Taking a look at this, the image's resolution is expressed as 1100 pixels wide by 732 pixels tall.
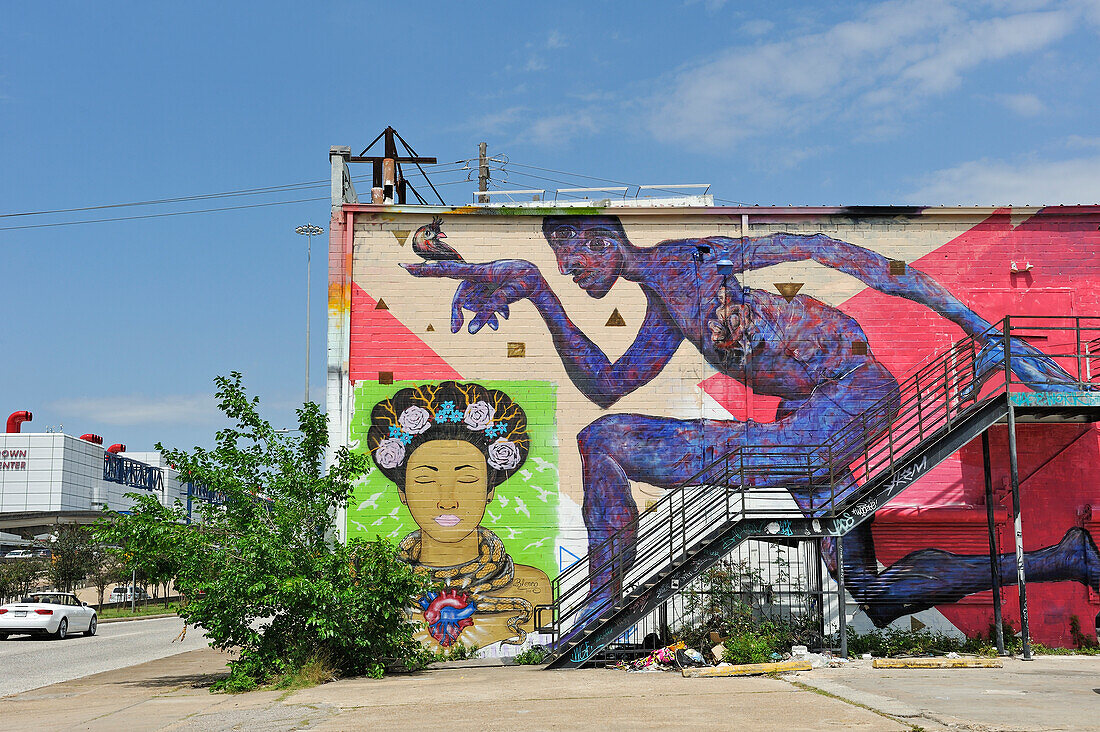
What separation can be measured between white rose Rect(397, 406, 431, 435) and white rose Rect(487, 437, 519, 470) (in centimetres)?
122

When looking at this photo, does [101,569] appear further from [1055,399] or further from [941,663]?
[1055,399]

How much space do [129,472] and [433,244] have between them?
213 ft

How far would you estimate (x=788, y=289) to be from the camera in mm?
17953

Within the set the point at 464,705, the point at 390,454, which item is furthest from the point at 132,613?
the point at 464,705

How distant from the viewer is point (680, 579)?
587 inches

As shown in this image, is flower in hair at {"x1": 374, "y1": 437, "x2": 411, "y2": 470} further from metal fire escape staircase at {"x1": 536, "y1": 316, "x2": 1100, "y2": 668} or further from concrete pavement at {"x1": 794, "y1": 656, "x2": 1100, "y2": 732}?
concrete pavement at {"x1": 794, "y1": 656, "x2": 1100, "y2": 732}

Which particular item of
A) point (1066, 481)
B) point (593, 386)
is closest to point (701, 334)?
point (593, 386)

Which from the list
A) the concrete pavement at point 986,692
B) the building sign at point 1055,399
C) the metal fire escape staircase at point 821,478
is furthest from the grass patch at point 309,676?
the building sign at point 1055,399

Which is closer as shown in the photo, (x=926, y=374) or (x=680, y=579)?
(x=680, y=579)

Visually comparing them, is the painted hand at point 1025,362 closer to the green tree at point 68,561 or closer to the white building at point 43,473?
the green tree at point 68,561

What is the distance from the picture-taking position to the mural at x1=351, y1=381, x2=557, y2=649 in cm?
1702

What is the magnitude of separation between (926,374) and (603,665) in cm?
752

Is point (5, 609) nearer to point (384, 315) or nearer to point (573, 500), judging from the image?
point (384, 315)

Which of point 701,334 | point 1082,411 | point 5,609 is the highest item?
point 701,334
